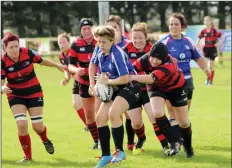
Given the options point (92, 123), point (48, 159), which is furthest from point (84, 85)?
point (48, 159)

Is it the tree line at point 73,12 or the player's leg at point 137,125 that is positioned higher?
the player's leg at point 137,125

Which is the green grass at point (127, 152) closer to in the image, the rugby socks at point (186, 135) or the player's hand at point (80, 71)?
the rugby socks at point (186, 135)

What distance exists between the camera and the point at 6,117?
13281 mm

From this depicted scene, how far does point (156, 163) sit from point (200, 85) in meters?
11.4

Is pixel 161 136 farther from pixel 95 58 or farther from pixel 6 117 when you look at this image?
pixel 6 117

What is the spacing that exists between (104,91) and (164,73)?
1.06m

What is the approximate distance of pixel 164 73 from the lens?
761cm

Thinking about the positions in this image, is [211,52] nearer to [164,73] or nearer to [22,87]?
[164,73]

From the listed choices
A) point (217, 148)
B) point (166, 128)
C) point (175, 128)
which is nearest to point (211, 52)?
point (217, 148)

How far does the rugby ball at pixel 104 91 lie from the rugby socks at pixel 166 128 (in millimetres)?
1204

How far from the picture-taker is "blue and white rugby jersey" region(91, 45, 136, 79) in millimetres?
6848

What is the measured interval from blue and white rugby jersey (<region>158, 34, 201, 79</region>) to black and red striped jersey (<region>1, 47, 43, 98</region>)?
2.12m

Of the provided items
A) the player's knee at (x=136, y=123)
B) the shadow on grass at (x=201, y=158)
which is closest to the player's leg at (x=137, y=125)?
the player's knee at (x=136, y=123)

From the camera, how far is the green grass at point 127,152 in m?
7.73
